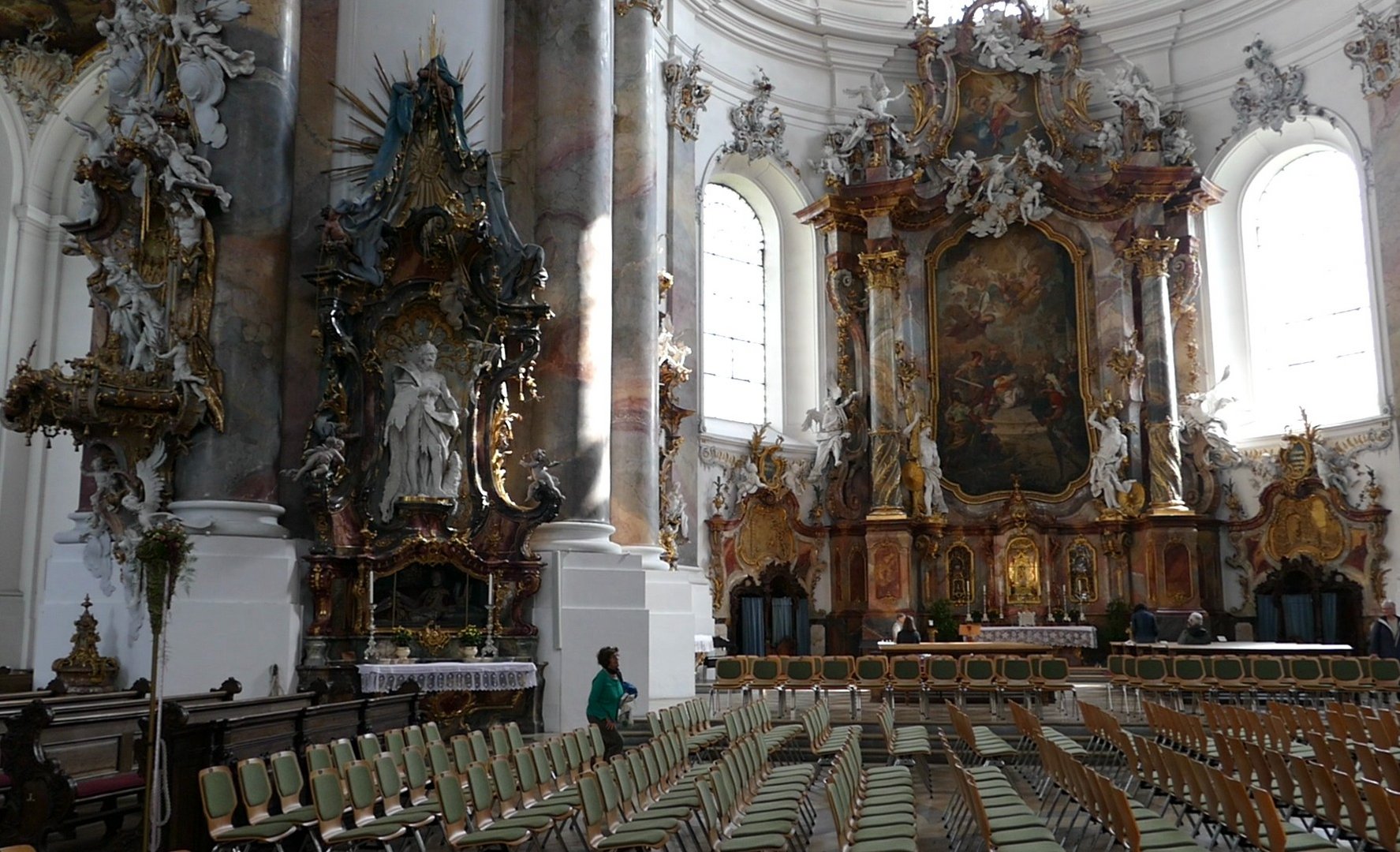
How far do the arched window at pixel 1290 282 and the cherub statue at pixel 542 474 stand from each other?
15.6 metres

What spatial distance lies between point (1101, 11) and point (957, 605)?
40.7 ft

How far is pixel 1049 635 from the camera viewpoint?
76.2 ft

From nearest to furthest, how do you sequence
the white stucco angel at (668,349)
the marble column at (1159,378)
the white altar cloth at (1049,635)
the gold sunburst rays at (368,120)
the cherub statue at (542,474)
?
1. the cherub statue at (542,474)
2. the gold sunburst rays at (368,120)
3. the white stucco angel at (668,349)
4. the white altar cloth at (1049,635)
5. the marble column at (1159,378)

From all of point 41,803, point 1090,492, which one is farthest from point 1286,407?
point 41,803

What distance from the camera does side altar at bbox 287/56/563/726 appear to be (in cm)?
1339

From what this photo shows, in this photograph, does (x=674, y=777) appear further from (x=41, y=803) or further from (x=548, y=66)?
(x=548, y=66)

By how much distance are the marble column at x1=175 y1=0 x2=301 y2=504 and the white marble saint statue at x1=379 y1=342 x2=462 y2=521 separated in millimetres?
1159

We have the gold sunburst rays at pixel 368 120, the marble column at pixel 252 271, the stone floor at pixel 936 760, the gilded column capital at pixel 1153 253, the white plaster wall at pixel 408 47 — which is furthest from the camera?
the gilded column capital at pixel 1153 253

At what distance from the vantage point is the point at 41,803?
7242mm

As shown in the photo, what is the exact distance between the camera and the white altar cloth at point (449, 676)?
41.6ft

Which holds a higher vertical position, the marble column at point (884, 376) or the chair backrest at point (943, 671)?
the marble column at point (884, 376)

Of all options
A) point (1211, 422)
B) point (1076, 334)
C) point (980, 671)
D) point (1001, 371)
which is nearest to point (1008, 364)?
point (1001, 371)

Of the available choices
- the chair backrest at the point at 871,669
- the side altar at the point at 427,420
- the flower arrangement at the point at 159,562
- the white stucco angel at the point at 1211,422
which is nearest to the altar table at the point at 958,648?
the chair backrest at the point at 871,669

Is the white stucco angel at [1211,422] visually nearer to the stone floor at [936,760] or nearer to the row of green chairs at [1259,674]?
the stone floor at [936,760]
